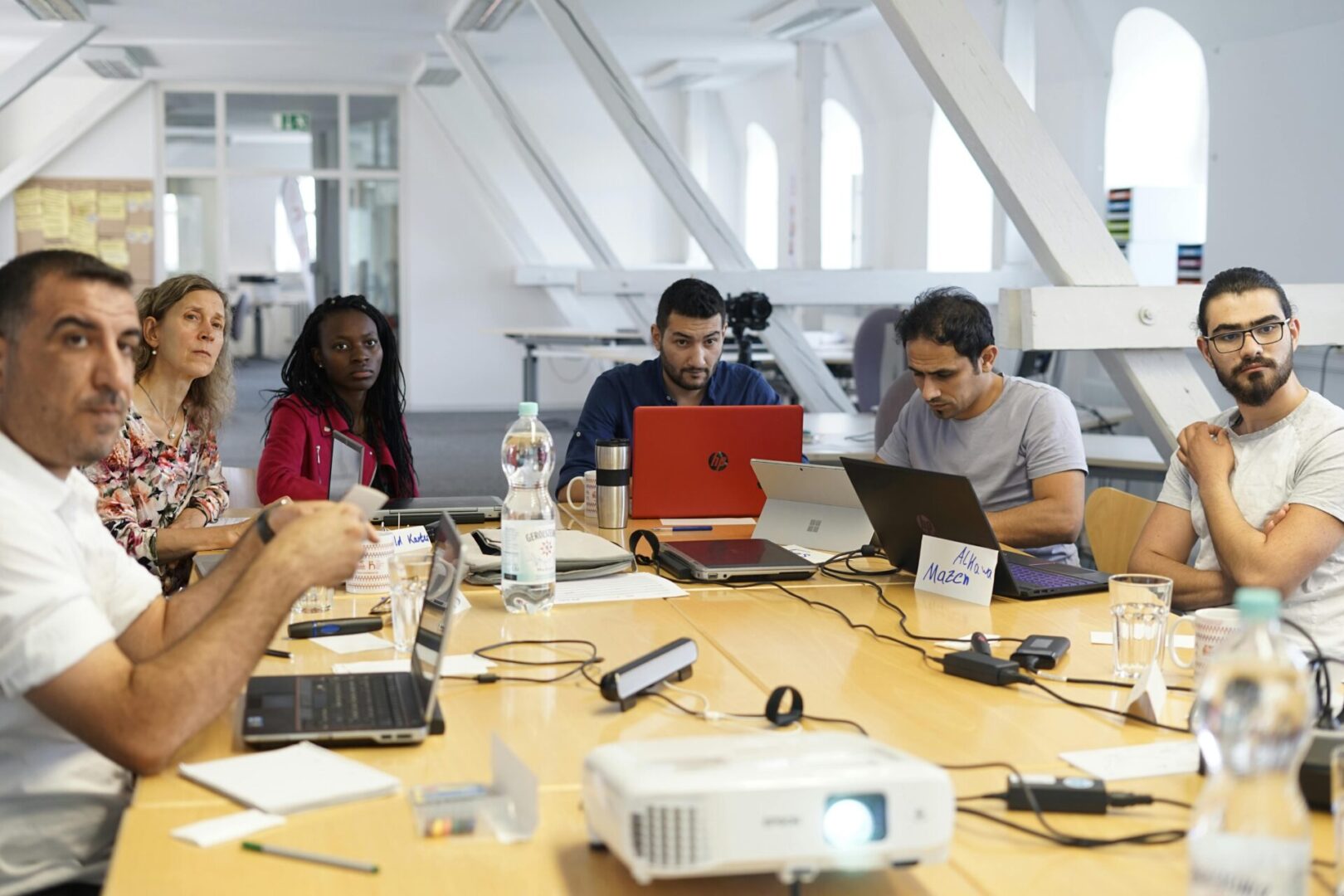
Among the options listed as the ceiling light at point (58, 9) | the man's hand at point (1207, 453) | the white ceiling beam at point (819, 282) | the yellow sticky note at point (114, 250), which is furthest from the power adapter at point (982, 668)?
the yellow sticky note at point (114, 250)

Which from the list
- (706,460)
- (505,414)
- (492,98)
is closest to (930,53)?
(706,460)

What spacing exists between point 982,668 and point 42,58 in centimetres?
843

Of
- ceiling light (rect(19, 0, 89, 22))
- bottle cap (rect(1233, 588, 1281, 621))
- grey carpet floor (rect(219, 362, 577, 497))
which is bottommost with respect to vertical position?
grey carpet floor (rect(219, 362, 577, 497))

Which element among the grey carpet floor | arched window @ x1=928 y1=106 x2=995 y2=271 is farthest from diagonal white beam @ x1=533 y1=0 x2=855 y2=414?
arched window @ x1=928 y1=106 x2=995 y2=271

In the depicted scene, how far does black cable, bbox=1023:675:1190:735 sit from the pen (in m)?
0.97

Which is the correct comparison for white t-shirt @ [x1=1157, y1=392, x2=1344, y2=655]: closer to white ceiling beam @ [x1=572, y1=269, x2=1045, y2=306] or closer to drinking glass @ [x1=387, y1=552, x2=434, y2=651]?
drinking glass @ [x1=387, y1=552, x2=434, y2=651]

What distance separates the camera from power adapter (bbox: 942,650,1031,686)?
1.91 meters

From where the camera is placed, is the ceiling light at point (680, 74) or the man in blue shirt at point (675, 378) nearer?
the man in blue shirt at point (675, 378)

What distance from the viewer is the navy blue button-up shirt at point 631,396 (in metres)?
3.88

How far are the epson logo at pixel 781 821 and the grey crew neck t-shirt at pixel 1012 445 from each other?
215 centimetres

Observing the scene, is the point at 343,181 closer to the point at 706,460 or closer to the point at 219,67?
the point at 219,67

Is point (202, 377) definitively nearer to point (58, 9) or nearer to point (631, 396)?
point (631, 396)

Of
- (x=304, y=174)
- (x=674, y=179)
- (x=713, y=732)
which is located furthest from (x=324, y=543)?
(x=304, y=174)

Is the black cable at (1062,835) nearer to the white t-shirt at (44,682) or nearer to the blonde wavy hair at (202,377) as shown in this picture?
the white t-shirt at (44,682)
